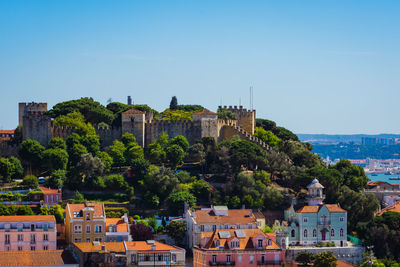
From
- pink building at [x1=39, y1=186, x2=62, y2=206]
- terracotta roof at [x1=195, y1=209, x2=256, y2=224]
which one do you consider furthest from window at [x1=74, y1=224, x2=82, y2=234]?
→ terracotta roof at [x1=195, y1=209, x2=256, y2=224]

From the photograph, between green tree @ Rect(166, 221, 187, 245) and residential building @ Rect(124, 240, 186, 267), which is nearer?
residential building @ Rect(124, 240, 186, 267)

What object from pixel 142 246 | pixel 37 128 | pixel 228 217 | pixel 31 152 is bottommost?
pixel 142 246

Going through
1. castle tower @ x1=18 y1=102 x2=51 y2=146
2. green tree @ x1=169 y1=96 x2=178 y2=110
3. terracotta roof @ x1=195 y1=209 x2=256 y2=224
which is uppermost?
green tree @ x1=169 y1=96 x2=178 y2=110

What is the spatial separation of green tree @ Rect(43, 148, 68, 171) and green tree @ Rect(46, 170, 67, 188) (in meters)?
1.29

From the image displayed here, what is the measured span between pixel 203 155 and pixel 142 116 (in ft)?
24.9

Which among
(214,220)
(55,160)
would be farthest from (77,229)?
(55,160)

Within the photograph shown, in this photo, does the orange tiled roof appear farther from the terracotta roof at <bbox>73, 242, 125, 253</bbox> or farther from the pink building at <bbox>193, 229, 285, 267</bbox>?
the terracotta roof at <bbox>73, 242, 125, 253</bbox>

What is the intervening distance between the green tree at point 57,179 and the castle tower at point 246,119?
22.8 meters

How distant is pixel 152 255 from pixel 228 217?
11.5m

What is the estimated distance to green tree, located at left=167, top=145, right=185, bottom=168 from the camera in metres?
74.8

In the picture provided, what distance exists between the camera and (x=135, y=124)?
261ft

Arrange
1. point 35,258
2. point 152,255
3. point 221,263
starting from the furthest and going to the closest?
point 221,263, point 152,255, point 35,258

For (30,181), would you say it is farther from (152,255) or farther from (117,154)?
(152,255)

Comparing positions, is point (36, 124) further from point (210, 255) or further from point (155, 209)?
point (210, 255)
